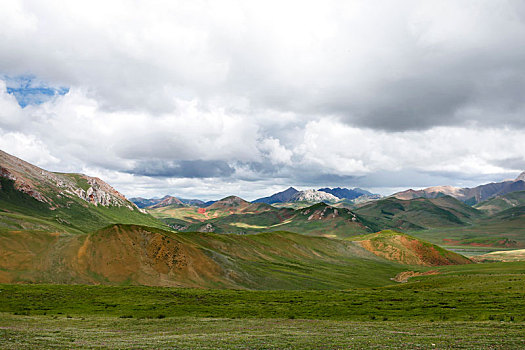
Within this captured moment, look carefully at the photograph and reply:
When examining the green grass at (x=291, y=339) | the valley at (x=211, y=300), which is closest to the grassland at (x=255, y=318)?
the green grass at (x=291, y=339)

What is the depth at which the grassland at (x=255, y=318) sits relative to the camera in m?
29.2

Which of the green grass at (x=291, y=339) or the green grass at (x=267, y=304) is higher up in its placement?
the green grass at (x=291, y=339)

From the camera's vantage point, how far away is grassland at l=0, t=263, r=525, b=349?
95.8ft

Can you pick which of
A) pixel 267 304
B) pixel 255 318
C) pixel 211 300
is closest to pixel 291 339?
pixel 255 318

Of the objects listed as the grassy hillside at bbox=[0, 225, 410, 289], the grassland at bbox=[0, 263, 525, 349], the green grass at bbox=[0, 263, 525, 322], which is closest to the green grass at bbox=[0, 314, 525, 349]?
the grassland at bbox=[0, 263, 525, 349]

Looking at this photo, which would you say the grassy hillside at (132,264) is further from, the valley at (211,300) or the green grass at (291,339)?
the green grass at (291,339)

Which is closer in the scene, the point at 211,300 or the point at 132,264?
the point at 211,300

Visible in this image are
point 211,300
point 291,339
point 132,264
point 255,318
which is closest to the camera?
point 291,339

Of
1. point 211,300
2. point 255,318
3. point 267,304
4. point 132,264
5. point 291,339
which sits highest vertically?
point 291,339

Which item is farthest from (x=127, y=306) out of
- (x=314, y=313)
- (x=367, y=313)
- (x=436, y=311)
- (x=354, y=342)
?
(x=436, y=311)

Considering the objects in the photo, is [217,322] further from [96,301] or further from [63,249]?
[63,249]

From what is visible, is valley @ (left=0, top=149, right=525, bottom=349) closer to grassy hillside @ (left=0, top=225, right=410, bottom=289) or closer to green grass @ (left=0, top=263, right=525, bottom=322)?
green grass @ (left=0, top=263, right=525, bottom=322)

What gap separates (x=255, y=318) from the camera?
52375 millimetres

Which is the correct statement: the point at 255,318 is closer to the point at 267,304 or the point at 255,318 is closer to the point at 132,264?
the point at 267,304
